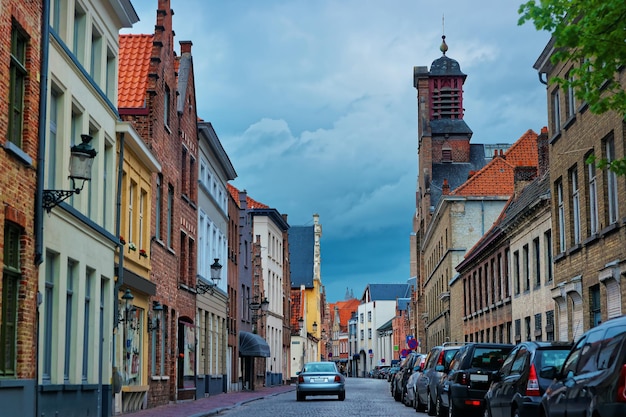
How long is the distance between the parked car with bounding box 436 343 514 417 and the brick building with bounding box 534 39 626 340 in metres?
3.92

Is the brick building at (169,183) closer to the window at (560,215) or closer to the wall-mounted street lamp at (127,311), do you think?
the wall-mounted street lamp at (127,311)

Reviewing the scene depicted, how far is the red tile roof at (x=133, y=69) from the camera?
1188 inches

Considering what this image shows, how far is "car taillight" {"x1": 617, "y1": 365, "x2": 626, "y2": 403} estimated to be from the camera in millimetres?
9695

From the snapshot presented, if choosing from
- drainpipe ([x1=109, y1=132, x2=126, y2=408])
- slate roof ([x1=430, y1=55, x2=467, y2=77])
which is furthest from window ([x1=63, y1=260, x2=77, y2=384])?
slate roof ([x1=430, y1=55, x2=467, y2=77])

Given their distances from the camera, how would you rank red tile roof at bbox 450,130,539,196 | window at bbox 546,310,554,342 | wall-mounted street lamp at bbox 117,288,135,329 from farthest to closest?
1. red tile roof at bbox 450,130,539,196
2. window at bbox 546,310,554,342
3. wall-mounted street lamp at bbox 117,288,135,329

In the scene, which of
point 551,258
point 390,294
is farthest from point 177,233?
point 390,294

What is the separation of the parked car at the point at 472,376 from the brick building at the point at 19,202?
815cm

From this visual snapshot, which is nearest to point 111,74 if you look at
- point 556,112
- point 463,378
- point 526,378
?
point 463,378

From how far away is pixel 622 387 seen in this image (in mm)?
9742

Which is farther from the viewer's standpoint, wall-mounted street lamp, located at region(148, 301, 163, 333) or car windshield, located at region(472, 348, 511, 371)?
wall-mounted street lamp, located at region(148, 301, 163, 333)

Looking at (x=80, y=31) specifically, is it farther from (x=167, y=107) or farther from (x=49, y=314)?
(x=167, y=107)

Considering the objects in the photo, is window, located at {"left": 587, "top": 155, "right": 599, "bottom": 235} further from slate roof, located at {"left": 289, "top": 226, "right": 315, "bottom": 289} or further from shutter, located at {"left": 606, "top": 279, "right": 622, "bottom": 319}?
slate roof, located at {"left": 289, "top": 226, "right": 315, "bottom": 289}

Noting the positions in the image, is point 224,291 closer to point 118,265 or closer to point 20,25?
point 118,265

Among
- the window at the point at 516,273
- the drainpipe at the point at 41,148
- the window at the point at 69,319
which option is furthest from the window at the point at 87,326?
the window at the point at 516,273
